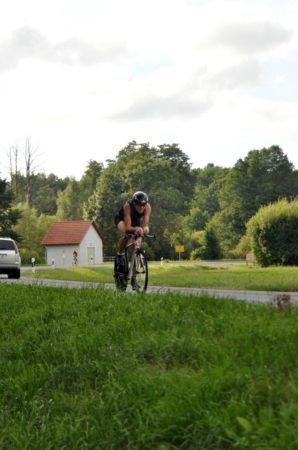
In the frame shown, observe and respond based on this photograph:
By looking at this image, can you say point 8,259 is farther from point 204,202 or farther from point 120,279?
point 204,202

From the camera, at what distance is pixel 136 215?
10445mm

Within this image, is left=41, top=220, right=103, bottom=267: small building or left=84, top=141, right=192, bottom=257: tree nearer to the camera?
left=41, top=220, right=103, bottom=267: small building

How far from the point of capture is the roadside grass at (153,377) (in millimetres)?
4129

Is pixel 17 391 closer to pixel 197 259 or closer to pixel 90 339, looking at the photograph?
pixel 90 339

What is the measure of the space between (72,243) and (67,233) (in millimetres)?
1739

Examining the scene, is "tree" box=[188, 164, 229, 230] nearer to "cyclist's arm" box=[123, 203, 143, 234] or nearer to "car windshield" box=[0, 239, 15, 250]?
"car windshield" box=[0, 239, 15, 250]

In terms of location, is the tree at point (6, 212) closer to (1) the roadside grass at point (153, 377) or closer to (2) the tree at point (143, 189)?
(2) the tree at point (143, 189)

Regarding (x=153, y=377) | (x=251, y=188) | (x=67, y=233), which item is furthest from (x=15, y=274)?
(x=251, y=188)

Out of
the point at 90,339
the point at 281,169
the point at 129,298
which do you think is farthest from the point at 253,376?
the point at 281,169

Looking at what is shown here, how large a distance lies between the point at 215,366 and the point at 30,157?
69871 millimetres

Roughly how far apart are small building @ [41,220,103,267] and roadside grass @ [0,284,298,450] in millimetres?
60090

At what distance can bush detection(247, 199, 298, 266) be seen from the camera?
3934 centimetres

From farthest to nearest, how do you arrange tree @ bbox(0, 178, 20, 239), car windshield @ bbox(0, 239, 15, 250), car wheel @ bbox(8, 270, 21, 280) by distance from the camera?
1. tree @ bbox(0, 178, 20, 239)
2. car wheel @ bbox(8, 270, 21, 280)
3. car windshield @ bbox(0, 239, 15, 250)

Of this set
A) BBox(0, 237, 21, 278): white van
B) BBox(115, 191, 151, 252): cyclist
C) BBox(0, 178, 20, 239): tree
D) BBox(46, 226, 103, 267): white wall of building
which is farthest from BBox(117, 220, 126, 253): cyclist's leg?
BBox(46, 226, 103, 267): white wall of building
